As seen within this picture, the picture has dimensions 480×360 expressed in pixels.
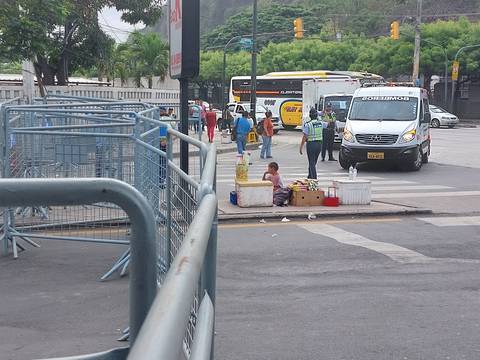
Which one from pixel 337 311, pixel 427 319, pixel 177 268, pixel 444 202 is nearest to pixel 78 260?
pixel 337 311

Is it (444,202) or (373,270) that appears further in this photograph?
(444,202)

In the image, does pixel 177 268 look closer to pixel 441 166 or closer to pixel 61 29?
pixel 441 166

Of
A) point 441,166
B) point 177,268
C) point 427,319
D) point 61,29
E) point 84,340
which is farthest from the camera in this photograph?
point 61,29

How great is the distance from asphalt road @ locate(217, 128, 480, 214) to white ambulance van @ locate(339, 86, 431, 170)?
0.47 metres

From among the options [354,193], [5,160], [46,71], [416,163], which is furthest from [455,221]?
[46,71]

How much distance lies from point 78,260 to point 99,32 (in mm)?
22019

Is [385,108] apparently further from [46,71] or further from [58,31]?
[46,71]

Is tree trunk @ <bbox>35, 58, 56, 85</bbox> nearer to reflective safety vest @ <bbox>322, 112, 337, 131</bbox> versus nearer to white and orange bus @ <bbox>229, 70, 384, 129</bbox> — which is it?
reflective safety vest @ <bbox>322, 112, 337, 131</bbox>

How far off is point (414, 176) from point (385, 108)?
113 inches

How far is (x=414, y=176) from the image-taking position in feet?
58.6

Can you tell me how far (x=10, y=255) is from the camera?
8188 millimetres

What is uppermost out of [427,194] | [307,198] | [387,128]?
[387,128]

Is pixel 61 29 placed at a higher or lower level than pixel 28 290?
higher

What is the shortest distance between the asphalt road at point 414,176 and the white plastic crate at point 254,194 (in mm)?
1617
